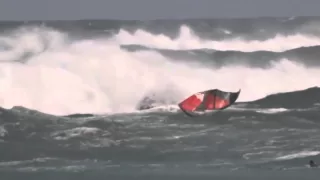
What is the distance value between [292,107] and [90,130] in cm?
70

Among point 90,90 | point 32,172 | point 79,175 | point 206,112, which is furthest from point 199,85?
point 32,172

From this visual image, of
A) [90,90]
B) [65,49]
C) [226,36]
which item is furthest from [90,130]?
[226,36]

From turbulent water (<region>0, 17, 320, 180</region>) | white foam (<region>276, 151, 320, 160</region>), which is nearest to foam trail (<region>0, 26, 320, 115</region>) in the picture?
turbulent water (<region>0, 17, 320, 180</region>)

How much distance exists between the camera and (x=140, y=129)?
183 centimetres

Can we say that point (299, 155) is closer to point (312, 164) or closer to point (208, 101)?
point (312, 164)

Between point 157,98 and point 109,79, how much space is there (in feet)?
0.59

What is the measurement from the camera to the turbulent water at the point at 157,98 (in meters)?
1.80

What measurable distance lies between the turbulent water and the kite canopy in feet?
0.06

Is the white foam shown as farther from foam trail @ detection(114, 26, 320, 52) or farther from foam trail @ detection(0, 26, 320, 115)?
foam trail @ detection(114, 26, 320, 52)

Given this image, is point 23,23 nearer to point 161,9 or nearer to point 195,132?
point 161,9

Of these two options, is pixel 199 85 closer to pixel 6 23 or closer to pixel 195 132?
pixel 195 132

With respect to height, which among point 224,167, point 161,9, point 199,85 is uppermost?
point 161,9

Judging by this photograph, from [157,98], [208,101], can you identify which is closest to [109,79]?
[157,98]

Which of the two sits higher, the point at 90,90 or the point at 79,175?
the point at 90,90
